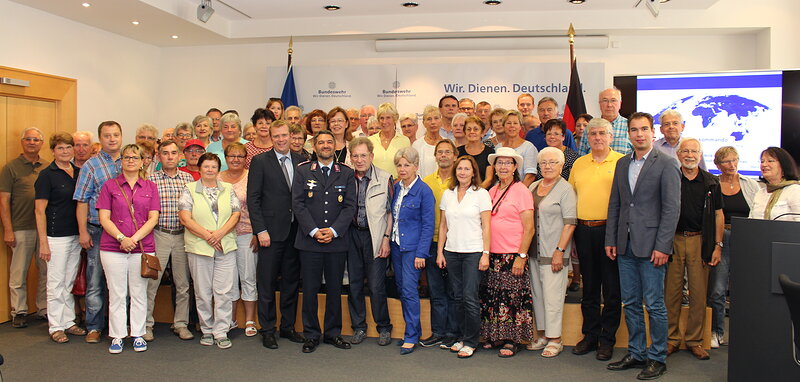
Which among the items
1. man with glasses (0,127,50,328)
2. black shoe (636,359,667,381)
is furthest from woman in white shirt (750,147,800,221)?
man with glasses (0,127,50,328)

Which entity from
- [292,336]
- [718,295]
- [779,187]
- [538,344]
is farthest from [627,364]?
[292,336]

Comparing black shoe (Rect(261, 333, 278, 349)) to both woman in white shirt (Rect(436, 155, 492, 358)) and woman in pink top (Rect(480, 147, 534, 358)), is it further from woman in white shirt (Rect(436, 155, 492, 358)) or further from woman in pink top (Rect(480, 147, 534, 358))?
woman in pink top (Rect(480, 147, 534, 358))

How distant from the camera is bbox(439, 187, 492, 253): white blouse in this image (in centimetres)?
463

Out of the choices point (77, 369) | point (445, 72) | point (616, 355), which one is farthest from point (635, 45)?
point (77, 369)

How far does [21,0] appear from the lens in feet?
22.4

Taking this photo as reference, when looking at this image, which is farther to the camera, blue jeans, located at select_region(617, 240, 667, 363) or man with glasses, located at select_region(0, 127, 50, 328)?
man with glasses, located at select_region(0, 127, 50, 328)

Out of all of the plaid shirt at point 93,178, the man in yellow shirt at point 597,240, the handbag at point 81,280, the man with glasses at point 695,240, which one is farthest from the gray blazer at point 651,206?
the handbag at point 81,280

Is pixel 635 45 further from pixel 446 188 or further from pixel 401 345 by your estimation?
pixel 401 345

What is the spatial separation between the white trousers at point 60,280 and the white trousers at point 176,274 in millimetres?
718

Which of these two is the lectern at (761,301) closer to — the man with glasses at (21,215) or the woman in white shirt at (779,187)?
the woman in white shirt at (779,187)

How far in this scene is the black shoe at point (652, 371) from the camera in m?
4.25

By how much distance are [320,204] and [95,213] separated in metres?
2.00

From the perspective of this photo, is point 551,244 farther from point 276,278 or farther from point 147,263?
point 147,263

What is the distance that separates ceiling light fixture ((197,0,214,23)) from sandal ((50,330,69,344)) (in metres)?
4.21
